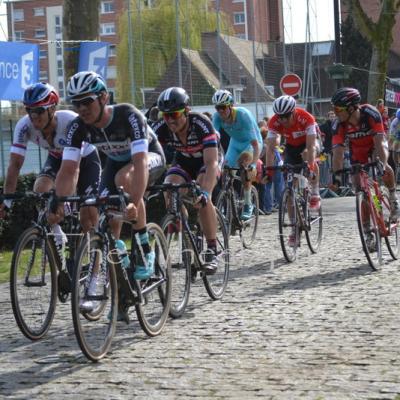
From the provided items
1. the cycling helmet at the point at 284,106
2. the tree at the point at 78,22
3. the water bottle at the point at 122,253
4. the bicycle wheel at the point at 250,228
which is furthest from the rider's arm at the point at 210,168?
the tree at the point at 78,22

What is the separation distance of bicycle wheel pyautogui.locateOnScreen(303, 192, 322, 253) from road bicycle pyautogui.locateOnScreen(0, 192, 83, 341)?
528 centimetres

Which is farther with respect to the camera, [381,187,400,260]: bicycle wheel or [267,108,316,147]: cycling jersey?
[267,108,316,147]: cycling jersey

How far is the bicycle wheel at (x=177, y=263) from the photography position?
860 cm

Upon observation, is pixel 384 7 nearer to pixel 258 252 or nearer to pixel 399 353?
pixel 258 252

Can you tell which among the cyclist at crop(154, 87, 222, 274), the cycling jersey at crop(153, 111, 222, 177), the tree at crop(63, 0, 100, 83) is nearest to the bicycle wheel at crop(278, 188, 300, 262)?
the cycling jersey at crop(153, 111, 222, 177)

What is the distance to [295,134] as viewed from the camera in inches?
523

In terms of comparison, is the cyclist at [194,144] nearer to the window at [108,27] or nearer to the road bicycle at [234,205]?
the road bicycle at [234,205]

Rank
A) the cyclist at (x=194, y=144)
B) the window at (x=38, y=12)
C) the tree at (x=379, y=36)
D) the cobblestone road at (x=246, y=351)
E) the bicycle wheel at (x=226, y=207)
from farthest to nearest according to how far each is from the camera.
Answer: the window at (x=38, y=12) < the tree at (x=379, y=36) < the bicycle wheel at (x=226, y=207) < the cyclist at (x=194, y=144) < the cobblestone road at (x=246, y=351)

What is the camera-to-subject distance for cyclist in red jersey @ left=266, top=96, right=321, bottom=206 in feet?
41.8

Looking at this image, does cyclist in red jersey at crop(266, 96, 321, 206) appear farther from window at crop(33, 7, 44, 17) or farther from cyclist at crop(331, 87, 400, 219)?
window at crop(33, 7, 44, 17)

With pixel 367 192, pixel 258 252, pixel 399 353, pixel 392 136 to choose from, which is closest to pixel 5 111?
pixel 392 136

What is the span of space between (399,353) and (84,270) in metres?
2.12

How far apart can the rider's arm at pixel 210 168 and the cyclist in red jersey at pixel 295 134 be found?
11.4 feet

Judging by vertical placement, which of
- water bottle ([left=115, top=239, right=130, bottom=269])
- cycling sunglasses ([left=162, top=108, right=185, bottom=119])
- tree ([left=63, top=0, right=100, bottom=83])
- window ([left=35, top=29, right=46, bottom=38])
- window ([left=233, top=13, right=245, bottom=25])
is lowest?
water bottle ([left=115, top=239, right=130, bottom=269])
